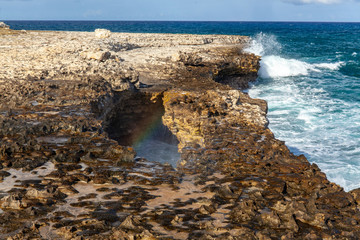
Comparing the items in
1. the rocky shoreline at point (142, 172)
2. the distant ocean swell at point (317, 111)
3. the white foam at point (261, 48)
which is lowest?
the distant ocean swell at point (317, 111)

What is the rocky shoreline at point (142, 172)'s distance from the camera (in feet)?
16.1

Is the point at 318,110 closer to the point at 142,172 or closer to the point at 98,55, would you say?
the point at 98,55

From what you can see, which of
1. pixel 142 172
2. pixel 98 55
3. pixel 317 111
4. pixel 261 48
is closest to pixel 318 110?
pixel 317 111

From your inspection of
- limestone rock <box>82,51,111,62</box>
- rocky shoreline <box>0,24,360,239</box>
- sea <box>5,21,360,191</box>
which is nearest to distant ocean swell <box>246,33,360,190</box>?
sea <box>5,21,360,191</box>

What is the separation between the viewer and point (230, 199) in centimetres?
575

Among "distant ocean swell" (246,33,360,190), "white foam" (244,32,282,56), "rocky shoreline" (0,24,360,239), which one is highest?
"white foam" (244,32,282,56)

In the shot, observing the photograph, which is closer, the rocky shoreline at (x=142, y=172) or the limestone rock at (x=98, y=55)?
the rocky shoreline at (x=142, y=172)

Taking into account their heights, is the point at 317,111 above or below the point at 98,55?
below

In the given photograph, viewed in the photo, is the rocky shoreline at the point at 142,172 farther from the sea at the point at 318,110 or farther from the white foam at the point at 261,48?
the white foam at the point at 261,48

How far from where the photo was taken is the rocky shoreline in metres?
4.91

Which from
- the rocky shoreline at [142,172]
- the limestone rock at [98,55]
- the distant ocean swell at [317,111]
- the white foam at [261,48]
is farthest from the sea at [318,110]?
the limestone rock at [98,55]

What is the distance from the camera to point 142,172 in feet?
21.8

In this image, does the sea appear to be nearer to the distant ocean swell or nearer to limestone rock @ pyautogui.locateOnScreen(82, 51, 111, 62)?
the distant ocean swell

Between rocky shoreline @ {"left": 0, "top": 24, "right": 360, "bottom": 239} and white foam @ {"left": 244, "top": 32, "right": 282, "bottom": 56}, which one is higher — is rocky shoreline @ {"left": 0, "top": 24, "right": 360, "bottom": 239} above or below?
below
